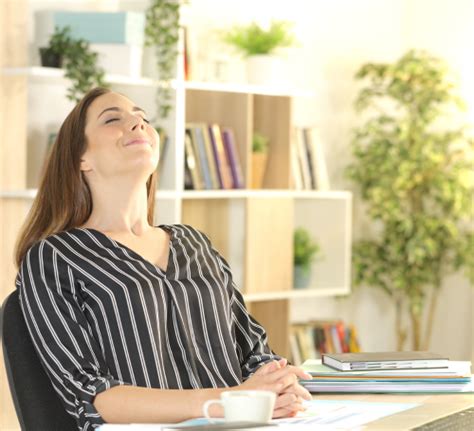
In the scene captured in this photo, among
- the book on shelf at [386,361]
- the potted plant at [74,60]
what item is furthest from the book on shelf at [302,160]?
the book on shelf at [386,361]

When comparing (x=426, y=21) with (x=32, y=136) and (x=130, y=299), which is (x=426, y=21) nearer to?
(x=32, y=136)

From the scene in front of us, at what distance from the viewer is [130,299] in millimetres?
2135

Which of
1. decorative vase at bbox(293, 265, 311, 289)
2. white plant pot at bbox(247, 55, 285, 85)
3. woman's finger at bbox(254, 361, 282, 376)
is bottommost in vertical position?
decorative vase at bbox(293, 265, 311, 289)

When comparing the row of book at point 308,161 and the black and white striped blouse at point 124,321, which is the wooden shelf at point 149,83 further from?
the black and white striped blouse at point 124,321

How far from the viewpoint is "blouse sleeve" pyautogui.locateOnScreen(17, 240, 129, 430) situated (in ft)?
6.40

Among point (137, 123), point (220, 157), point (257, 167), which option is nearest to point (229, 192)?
point (220, 157)

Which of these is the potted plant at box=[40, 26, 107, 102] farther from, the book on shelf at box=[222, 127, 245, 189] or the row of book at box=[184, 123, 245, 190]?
the book on shelf at box=[222, 127, 245, 189]

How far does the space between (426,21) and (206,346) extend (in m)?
3.82

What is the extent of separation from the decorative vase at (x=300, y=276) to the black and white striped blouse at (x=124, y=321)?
2.48 m

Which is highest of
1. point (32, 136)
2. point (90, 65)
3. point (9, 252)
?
point (90, 65)

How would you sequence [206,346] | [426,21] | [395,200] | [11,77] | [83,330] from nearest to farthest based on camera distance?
1. [83,330]
2. [206,346]
3. [11,77]
4. [395,200]
5. [426,21]

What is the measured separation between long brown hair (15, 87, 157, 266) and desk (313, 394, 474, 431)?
2.24 ft

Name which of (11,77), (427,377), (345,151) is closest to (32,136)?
(11,77)

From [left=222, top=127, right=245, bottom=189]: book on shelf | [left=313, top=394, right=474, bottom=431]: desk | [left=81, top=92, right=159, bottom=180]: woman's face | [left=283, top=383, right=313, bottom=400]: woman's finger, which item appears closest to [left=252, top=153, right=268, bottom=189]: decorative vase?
[left=222, top=127, right=245, bottom=189]: book on shelf
